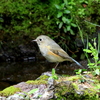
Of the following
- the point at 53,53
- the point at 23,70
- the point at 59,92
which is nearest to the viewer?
the point at 59,92

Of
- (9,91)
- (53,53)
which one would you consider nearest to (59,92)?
(9,91)

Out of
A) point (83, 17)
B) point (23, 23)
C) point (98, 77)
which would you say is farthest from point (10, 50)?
point (98, 77)

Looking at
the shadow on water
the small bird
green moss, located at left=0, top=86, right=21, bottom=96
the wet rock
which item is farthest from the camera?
the shadow on water

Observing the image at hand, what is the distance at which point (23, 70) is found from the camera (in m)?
6.62

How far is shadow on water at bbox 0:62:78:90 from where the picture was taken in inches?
238

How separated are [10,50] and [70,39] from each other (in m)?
1.74

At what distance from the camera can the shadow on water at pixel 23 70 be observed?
19.8 feet

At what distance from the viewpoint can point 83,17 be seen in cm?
738

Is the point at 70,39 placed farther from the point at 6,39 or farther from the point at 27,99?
the point at 27,99

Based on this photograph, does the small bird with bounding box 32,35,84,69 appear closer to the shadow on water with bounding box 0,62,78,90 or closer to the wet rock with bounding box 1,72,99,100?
the shadow on water with bounding box 0,62,78,90

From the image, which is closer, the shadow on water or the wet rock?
the wet rock

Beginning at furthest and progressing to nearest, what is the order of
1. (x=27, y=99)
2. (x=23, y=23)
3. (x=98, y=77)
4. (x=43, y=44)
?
(x=23, y=23), (x=43, y=44), (x=98, y=77), (x=27, y=99)

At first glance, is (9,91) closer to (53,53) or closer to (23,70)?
(53,53)

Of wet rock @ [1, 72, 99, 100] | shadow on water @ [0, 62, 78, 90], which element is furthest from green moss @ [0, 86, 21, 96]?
shadow on water @ [0, 62, 78, 90]
